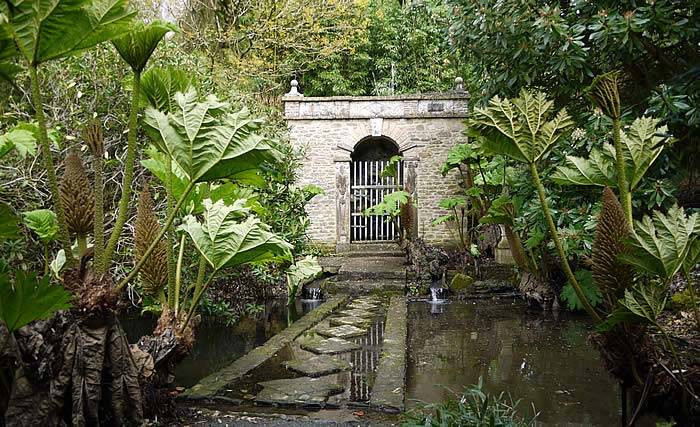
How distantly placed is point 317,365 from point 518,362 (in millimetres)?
1606

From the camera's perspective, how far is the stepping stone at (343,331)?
510 centimetres

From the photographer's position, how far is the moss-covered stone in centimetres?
818

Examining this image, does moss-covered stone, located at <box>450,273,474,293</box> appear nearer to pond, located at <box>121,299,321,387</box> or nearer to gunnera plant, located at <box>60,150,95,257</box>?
pond, located at <box>121,299,321,387</box>

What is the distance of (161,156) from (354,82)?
1431cm

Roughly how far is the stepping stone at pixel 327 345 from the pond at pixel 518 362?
0.51 meters

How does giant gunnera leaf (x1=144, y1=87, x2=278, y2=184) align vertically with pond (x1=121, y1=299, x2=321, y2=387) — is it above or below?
above

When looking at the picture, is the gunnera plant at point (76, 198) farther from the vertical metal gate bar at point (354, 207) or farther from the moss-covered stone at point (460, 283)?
the vertical metal gate bar at point (354, 207)

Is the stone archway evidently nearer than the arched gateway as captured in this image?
No

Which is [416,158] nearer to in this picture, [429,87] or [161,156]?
[429,87]

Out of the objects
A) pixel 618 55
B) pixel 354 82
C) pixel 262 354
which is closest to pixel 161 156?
pixel 262 354

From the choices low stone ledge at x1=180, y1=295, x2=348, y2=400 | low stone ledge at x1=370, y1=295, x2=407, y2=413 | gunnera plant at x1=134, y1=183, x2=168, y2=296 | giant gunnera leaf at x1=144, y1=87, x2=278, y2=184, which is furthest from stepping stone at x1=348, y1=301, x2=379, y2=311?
giant gunnera leaf at x1=144, y1=87, x2=278, y2=184

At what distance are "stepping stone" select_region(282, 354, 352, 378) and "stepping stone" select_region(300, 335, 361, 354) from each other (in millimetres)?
254

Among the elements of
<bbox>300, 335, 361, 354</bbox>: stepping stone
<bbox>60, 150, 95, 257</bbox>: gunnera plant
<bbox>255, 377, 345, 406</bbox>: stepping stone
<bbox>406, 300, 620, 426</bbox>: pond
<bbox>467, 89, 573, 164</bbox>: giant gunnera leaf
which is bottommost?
<bbox>406, 300, 620, 426</bbox>: pond

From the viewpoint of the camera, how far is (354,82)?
669 inches
